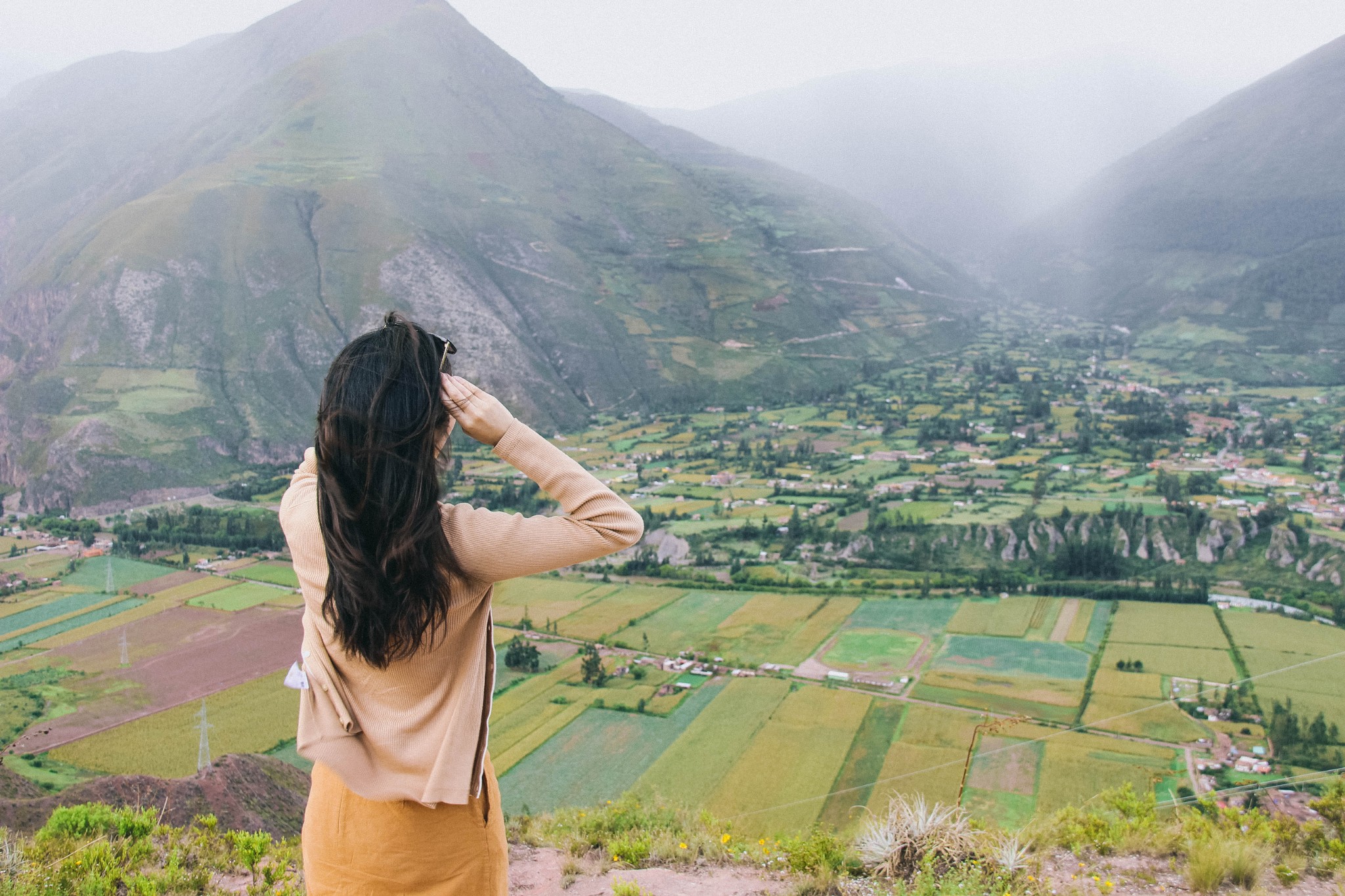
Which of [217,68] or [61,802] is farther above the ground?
[217,68]

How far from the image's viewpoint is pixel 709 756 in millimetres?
23938

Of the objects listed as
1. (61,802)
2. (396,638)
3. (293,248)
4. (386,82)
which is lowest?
(61,802)

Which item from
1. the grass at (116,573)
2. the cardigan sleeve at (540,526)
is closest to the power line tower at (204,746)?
the cardigan sleeve at (540,526)

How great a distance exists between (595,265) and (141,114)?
279 feet

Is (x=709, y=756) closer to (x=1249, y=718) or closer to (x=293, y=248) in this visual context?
(x=1249, y=718)

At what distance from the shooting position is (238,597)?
39.6 m

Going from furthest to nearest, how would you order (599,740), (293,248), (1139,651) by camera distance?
(293,248), (1139,651), (599,740)

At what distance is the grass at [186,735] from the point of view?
23.5m

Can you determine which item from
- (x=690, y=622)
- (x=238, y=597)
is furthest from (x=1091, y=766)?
(x=238, y=597)

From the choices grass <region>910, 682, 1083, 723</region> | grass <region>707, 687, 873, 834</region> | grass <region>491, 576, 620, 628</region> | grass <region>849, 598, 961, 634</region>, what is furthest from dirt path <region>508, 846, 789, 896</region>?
grass <region>491, 576, 620, 628</region>

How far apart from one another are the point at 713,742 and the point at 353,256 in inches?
3175

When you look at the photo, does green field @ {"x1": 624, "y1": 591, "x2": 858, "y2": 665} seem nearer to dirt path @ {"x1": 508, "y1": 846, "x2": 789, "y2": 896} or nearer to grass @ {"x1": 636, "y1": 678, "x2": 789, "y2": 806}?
grass @ {"x1": 636, "y1": 678, "x2": 789, "y2": 806}

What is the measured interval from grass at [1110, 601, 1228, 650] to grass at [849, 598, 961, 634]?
6.58 m

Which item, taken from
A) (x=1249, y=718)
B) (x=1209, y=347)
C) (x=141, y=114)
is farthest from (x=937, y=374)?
(x=141, y=114)
